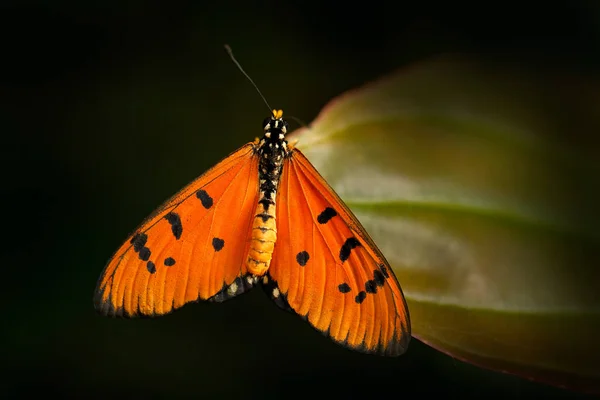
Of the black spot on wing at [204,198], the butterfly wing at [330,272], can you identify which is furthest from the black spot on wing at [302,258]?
the black spot on wing at [204,198]

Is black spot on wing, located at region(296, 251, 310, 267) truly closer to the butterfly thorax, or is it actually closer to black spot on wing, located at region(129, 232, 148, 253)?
the butterfly thorax

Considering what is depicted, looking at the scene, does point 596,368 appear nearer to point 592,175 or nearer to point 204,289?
point 592,175

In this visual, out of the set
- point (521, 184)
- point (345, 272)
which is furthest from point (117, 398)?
point (521, 184)

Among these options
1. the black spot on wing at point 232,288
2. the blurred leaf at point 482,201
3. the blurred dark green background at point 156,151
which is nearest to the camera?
the blurred leaf at point 482,201

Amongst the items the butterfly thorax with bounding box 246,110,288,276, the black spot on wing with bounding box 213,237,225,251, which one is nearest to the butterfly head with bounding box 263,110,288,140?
the butterfly thorax with bounding box 246,110,288,276

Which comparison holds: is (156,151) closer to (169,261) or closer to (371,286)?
(169,261)

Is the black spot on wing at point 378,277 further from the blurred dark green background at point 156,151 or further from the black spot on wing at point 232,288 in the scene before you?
the blurred dark green background at point 156,151
